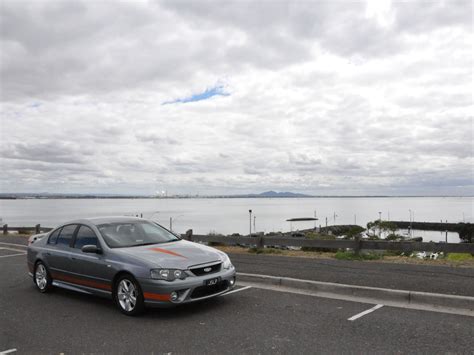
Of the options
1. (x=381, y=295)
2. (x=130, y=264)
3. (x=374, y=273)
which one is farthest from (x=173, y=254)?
(x=374, y=273)

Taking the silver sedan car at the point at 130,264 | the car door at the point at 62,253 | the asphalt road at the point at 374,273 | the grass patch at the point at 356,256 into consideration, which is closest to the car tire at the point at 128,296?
the silver sedan car at the point at 130,264

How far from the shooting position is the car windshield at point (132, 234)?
7184 mm

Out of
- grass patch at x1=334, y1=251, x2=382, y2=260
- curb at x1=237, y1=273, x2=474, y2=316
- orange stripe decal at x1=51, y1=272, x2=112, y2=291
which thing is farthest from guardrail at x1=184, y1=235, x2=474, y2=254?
orange stripe decal at x1=51, y1=272, x2=112, y2=291

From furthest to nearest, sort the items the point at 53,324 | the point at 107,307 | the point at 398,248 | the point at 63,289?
the point at 398,248 → the point at 63,289 → the point at 107,307 → the point at 53,324

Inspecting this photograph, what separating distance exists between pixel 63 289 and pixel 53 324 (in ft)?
8.40

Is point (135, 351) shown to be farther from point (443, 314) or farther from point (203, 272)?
point (443, 314)

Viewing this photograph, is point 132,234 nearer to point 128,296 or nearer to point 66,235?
point 128,296

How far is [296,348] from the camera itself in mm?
4902

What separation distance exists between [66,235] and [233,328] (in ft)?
13.1

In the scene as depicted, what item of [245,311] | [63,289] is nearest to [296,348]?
[245,311]

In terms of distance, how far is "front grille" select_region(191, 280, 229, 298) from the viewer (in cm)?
632

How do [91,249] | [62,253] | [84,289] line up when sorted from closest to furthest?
[91,249], [84,289], [62,253]

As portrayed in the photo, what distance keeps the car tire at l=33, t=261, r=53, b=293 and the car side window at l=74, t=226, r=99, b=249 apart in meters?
1.09

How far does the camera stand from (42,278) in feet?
27.2
